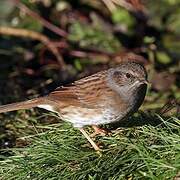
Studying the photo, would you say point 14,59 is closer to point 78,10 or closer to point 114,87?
point 78,10

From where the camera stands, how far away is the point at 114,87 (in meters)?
5.59

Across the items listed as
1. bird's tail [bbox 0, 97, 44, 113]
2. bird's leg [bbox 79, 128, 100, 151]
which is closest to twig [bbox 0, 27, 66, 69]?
bird's tail [bbox 0, 97, 44, 113]

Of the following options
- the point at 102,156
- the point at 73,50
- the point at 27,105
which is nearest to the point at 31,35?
the point at 73,50

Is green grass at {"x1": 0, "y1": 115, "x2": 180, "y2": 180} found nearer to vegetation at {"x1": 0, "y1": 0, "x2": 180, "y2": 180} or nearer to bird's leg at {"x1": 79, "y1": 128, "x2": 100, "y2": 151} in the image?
bird's leg at {"x1": 79, "y1": 128, "x2": 100, "y2": 151}

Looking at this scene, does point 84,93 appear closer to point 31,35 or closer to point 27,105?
point 27,105

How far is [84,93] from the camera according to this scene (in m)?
5.69

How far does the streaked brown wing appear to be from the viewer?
18.3 feet

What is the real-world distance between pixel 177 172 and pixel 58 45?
14.5 feet

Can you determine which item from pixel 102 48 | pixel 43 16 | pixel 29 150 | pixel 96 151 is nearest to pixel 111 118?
pixel 96 151

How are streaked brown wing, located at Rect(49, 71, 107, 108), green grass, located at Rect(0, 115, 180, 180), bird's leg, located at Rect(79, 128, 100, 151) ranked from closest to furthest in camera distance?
green grass, located at Rect(0, 115, 180, 180)
bird's leg, located at Rect(79, 128, 100, 151)
streaked brown wing, located at Rect(49, 71, 107, 108)

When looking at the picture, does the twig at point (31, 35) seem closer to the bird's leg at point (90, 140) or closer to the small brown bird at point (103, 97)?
the small brown bird at point (103, 97)

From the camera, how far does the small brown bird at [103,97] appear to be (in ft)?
17.7

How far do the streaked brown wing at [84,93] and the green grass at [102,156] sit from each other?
27cm

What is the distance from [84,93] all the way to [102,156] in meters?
0.67
